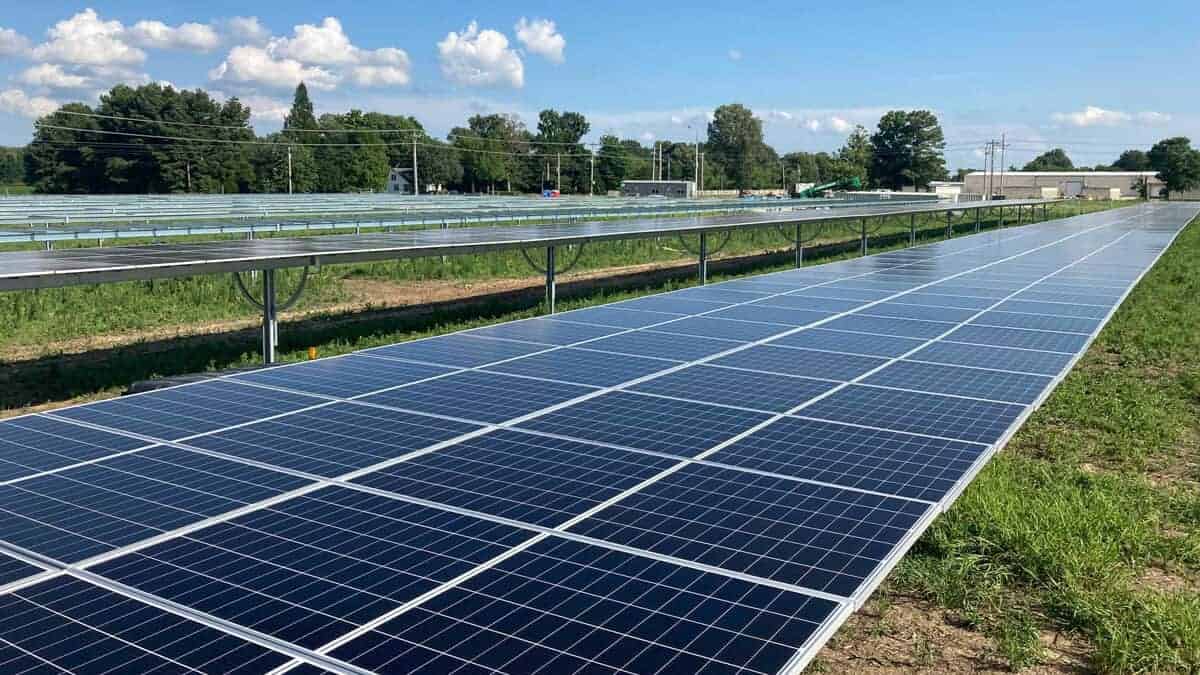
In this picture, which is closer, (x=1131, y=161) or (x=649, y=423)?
(x=649, y=423)

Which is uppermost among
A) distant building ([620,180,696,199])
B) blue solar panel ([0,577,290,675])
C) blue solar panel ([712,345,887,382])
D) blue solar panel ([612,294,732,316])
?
distant building ([620,180,696,199])

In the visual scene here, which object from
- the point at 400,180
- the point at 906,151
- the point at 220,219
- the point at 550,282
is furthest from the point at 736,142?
the point at 550,282

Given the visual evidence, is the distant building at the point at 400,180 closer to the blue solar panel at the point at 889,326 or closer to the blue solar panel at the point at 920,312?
the blue solar panel at the point at 920,312

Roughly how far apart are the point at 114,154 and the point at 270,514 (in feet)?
296

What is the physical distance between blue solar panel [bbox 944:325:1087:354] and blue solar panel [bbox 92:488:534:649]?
788 centimetres

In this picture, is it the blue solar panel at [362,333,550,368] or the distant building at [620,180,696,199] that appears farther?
the distant building at [620,180,696,199]

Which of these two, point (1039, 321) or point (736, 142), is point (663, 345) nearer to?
point (1039, 321)

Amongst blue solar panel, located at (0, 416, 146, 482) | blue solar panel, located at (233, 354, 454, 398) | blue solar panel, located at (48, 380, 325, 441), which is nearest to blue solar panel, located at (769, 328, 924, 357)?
blue solar panel, located at (233, 354, 454, 398)

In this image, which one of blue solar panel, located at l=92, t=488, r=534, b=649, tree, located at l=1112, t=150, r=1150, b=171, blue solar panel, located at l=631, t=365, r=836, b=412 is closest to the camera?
blue solar panel, located at l=92, t=488, r=534, b=649

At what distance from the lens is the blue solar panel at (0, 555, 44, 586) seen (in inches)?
165

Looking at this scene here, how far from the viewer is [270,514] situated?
5.07m

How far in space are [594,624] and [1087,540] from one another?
4.93m

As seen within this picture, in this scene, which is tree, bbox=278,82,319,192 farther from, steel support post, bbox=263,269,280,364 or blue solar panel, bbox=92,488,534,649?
blue solar panel, bbox=92,488,534,649

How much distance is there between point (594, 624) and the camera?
3.89 meters
